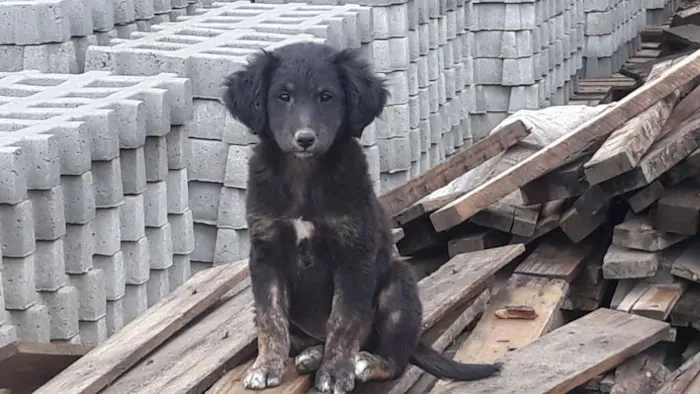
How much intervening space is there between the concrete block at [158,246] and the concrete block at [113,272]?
0.27m

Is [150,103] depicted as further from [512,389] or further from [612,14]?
[612,14]

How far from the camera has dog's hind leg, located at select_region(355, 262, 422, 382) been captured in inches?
197

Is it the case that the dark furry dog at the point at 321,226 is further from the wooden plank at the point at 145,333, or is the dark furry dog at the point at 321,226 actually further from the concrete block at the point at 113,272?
the concrete block at the point at 113,272

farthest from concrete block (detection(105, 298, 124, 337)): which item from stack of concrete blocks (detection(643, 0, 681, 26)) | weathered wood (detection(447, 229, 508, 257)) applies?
stack of concrete blocks (detection(643, 0, 681, 26))

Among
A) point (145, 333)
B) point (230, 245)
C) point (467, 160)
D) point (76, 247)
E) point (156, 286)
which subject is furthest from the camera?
point (467, 160)

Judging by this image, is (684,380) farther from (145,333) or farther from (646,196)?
(145,333)

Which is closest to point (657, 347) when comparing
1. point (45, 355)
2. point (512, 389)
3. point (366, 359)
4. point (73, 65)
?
point (512, 389)

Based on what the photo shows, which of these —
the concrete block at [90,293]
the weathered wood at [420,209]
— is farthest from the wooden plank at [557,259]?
the concrete block at [90,293]

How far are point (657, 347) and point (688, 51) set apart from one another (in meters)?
6.63

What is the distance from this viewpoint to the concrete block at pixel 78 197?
18.6 feet


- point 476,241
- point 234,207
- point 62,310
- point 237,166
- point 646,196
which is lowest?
point 476,241

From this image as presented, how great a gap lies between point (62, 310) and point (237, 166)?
1520 millimetres

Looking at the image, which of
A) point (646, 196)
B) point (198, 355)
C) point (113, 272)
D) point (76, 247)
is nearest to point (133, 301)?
point (113, 272)

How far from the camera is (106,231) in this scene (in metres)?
5.92
